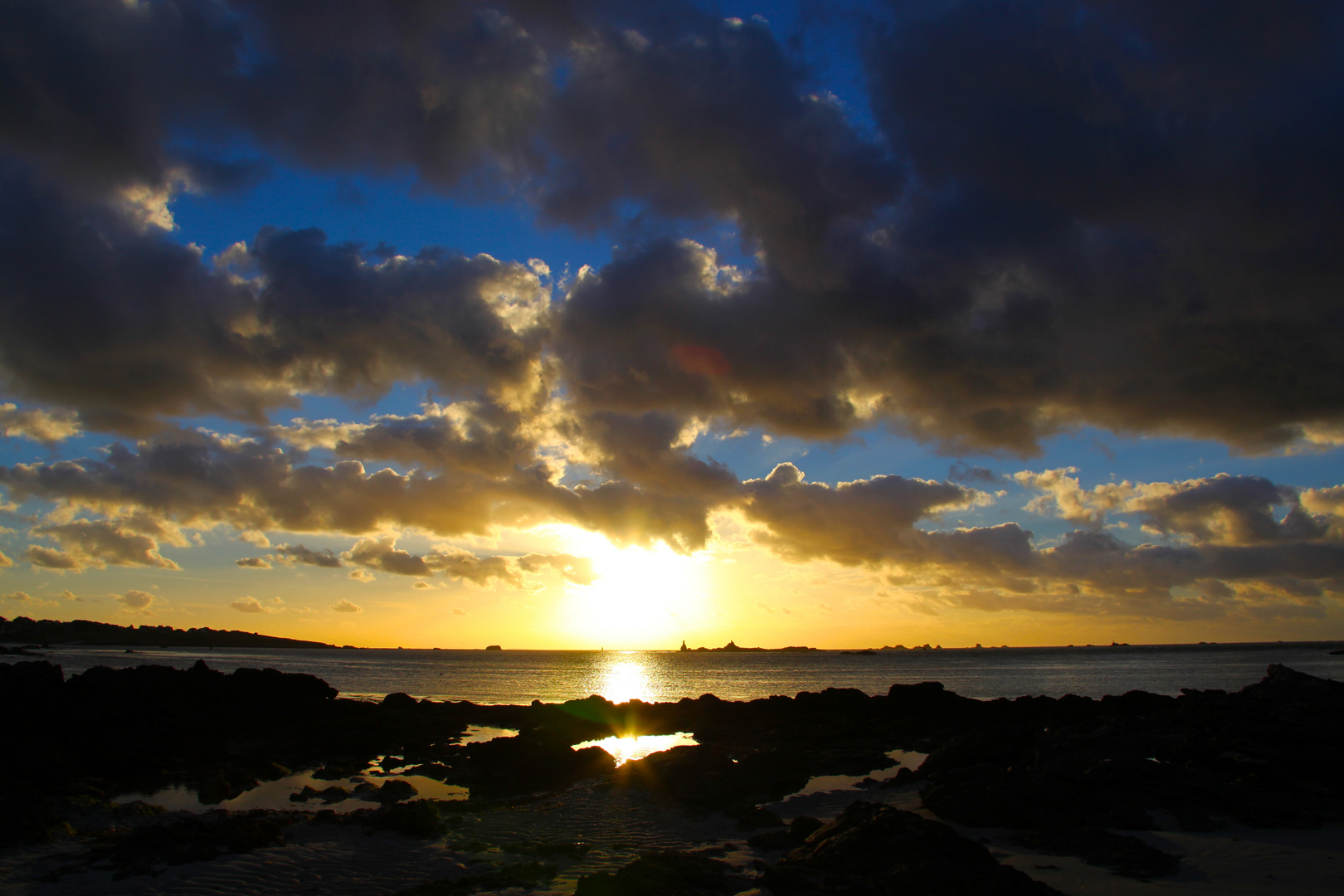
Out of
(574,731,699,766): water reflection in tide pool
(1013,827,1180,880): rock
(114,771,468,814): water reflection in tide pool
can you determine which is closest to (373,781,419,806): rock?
(114,771,468,814): water reflection in tide pool

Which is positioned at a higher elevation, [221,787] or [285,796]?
[221,787]

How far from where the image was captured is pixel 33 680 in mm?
34250

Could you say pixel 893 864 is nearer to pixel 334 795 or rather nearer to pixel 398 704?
pixel 334 795

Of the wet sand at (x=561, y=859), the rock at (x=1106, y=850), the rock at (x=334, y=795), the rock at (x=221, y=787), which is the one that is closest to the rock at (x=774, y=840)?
the wet sand at (x=561, y=859)

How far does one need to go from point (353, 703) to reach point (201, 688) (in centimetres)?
833

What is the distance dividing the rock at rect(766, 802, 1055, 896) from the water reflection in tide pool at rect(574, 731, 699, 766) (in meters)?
18.9

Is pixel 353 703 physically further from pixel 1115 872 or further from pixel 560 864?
pixel 1115 872

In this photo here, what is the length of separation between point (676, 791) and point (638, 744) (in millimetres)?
15132

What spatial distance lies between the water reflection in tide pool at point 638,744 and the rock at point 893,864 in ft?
62.2

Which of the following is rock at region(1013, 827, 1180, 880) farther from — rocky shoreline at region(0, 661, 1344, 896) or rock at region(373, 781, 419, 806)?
rock at region(373, 781, 419, 806)

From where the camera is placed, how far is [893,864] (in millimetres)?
13812

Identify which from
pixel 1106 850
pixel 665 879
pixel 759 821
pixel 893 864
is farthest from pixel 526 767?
pixel 1106 850

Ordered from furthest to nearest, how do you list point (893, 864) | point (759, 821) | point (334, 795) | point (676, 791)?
1. point (334, 795)
2. point (676, 791)
3. point (759, 821)
4. point (893, 864)

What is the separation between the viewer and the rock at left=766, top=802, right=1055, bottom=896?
512 inches
